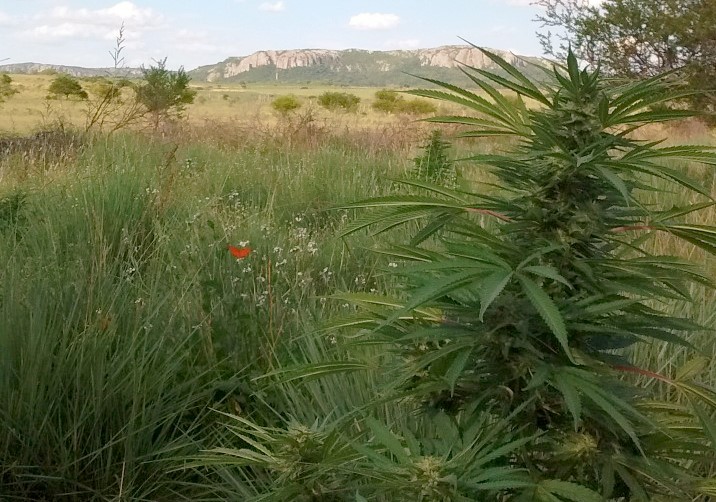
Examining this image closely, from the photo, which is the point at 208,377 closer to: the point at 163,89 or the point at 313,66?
the point at 163,89

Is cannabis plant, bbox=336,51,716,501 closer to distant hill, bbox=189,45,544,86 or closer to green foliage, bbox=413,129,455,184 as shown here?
green foliage, bbox=413,129,455,184

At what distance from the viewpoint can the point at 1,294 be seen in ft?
7.45

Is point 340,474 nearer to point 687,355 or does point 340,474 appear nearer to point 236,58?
point 687,355

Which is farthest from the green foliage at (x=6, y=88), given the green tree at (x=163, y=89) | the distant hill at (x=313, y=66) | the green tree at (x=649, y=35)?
the distant hill at (x=313, y=66)

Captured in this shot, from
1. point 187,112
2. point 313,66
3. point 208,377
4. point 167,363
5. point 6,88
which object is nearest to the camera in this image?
point 167,363

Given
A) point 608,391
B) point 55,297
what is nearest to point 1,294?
point 55,297

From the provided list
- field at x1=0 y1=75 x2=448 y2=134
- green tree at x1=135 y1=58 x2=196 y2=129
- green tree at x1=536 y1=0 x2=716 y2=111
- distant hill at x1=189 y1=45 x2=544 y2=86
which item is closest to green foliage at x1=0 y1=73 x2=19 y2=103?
field at x1=0 y1=75 x2=448 y2=134

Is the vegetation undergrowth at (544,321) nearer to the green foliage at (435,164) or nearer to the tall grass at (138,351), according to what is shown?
the tall grass at (138,351)

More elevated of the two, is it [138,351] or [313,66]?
[313,66]

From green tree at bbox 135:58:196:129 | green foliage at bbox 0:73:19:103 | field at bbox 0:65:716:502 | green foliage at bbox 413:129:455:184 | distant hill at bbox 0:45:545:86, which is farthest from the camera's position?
distant hill at bbox 0:45:545:86

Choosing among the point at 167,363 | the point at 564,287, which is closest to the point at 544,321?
the point at 564,287

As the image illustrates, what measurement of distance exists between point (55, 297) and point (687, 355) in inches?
82.5

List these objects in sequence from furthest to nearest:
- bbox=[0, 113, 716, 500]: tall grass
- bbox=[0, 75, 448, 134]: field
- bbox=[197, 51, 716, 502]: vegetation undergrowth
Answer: bbox=[0, 75, 448, 134]: field
bbox=[0, 113, 716, 500]: tall grass
bbox=[197, 51, 716, 502]: vegetation undergrowth

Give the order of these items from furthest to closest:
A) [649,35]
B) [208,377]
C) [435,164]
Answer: [649,35]
[435,164]
[208,377]
